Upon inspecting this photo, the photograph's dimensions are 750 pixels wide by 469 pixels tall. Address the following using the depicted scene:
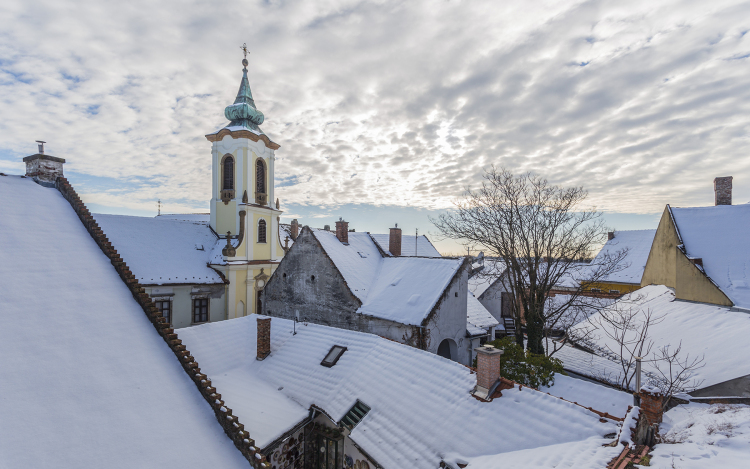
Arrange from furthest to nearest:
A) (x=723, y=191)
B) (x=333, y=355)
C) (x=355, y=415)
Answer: (x=723, y=191), (x=333, y=355), (x=355, y=415)

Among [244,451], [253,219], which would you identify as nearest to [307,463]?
[244,451]

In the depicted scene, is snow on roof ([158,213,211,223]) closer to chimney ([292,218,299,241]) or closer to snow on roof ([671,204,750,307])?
chimney ([292,218,299,241])

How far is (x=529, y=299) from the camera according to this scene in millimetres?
15758

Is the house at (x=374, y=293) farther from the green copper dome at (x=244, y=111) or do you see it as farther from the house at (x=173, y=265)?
the green copper dome at (x=244, y=111)

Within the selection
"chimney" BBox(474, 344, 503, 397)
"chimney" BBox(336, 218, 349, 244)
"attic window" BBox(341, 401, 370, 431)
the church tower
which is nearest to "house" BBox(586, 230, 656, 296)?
"chimney" BBox(336, 218, 349, 244)

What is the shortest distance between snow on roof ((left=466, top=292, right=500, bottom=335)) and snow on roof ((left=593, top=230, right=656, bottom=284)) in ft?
53.9

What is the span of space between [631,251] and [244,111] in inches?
1585

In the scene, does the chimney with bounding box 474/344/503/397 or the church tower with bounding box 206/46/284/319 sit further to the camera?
the church tower with bounding box 206/46/284/319

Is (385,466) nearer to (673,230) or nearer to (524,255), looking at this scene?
(524,255)

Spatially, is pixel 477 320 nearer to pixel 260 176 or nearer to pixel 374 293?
pixel 374 293

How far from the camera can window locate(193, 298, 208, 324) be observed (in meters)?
22.8

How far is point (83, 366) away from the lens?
6508 mm

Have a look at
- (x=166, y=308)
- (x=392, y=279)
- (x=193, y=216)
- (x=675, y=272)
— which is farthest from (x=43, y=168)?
(x=193, y=216)

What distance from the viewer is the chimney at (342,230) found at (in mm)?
21594
